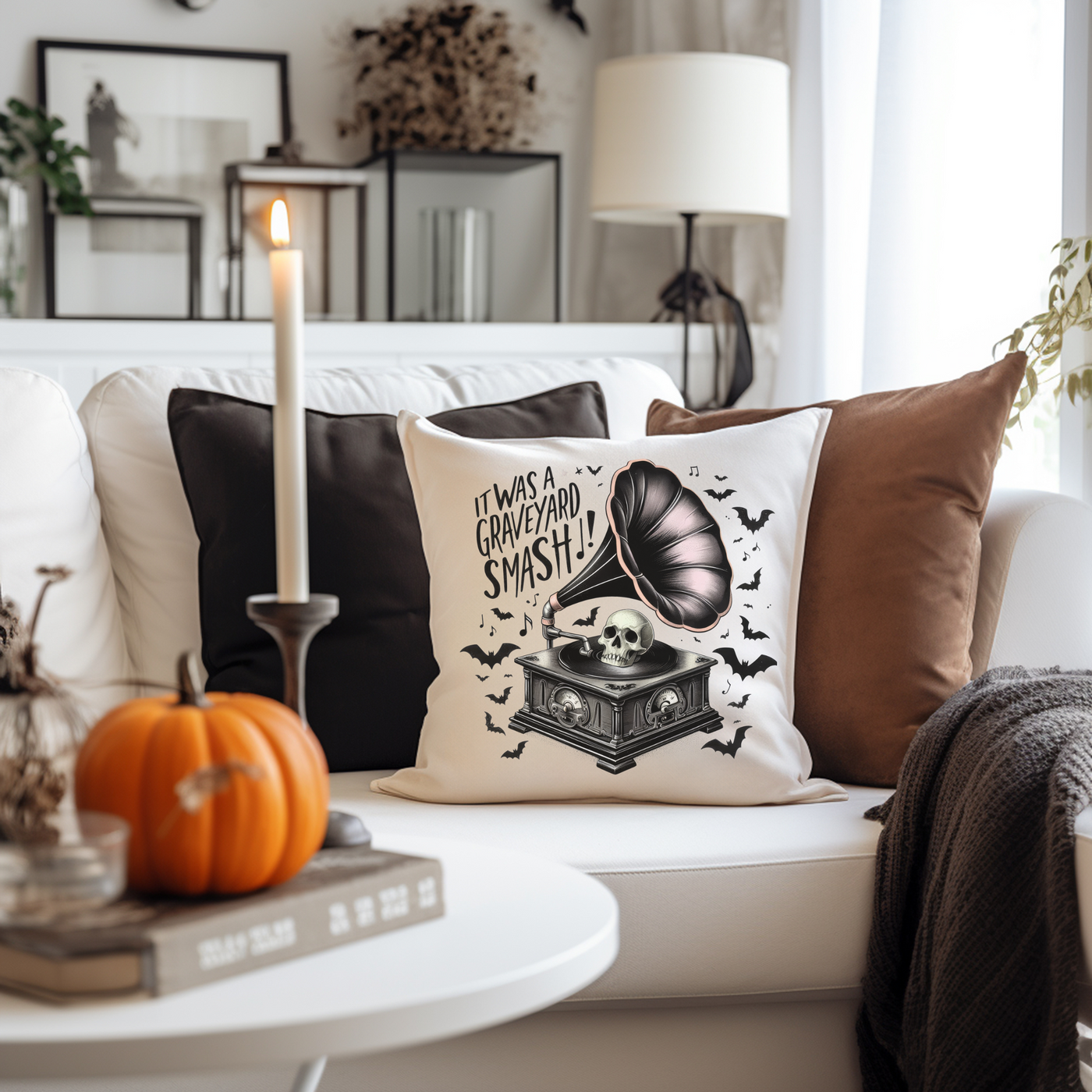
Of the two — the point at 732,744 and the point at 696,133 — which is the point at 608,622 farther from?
the point at 696,133

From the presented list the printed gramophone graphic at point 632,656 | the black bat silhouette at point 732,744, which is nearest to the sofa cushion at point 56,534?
the printed gramophone graphic at point 632,656

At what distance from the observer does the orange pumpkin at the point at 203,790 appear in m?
0.75

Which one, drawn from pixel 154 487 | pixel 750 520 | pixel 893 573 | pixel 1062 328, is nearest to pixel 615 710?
pixel 750 520

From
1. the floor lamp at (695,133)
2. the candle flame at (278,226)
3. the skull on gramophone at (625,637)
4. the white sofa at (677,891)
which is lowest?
the white sofa at (677,891)

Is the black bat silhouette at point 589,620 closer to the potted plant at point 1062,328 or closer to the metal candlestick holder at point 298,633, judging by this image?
the metal candlestick holder at point 298,633

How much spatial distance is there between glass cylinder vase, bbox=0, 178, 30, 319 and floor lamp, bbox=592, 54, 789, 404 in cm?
125

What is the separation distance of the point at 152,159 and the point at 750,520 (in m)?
2.14

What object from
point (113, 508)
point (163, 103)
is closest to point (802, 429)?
point (113, 508)

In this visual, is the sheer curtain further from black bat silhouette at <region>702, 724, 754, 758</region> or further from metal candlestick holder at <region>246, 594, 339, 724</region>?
metal candlestick holder at <region>246, 594, 339, 724</region>

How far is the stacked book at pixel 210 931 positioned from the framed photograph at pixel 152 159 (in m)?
2.49

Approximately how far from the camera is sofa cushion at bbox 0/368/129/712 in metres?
1.53

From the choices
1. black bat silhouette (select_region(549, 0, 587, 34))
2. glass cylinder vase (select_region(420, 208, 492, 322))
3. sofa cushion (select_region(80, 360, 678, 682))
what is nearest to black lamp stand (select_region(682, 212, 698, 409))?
glass cylinder vase (select_region(420, 208, 492, 322))

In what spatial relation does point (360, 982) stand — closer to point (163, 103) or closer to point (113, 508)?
point (113, 508)


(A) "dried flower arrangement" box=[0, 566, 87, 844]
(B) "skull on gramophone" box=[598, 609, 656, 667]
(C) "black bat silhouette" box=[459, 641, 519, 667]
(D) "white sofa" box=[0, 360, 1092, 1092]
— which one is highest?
(A) "dried flower arrangement" box=[0, 566, 87, 844]
